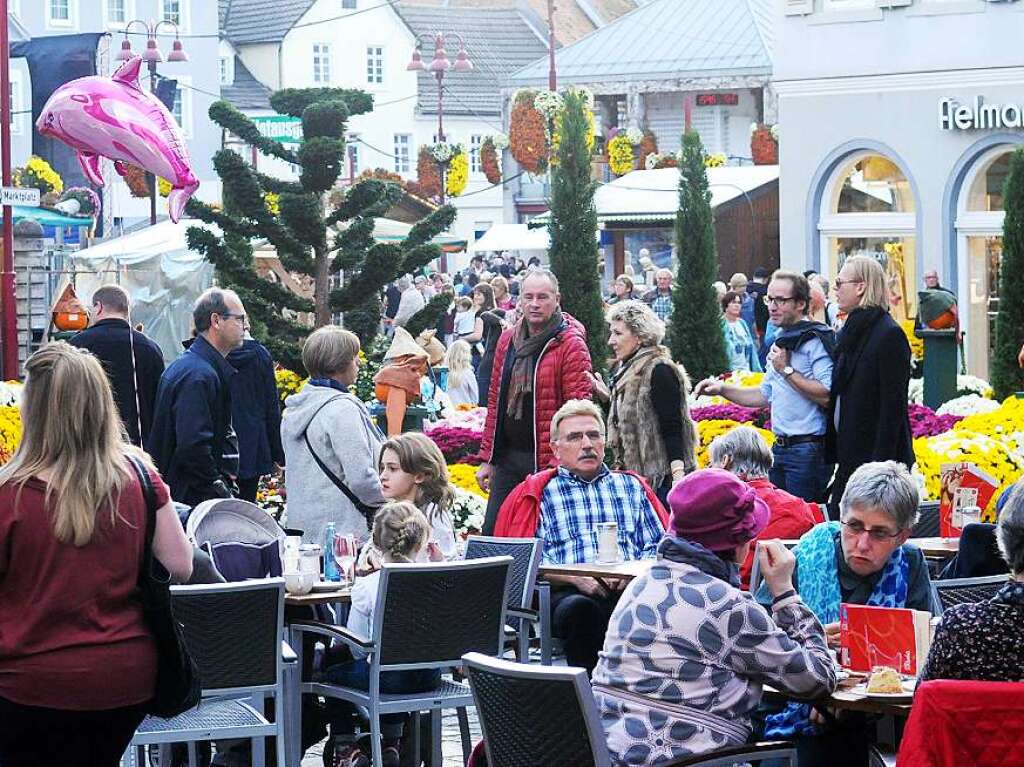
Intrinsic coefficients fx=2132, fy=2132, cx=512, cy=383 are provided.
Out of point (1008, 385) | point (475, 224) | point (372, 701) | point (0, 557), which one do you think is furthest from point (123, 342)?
point (475, 224)

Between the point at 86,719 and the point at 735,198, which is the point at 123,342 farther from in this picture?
the point at 735,198

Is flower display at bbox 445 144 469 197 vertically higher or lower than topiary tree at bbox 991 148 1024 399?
higher

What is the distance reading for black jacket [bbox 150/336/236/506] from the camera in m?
10.1

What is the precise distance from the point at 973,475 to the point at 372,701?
8.84ft

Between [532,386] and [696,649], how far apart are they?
4.80m

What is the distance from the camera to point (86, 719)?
5609mm

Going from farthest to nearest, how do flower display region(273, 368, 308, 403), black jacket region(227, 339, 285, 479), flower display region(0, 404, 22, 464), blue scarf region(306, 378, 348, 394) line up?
1. flower display region(273, 368, 308, 403)
2. flower display region(0, 404, 22, 464)
3. black jacket region(227, 339, 285, 479)
4. blue scarf region(306, 378, 348, 394)

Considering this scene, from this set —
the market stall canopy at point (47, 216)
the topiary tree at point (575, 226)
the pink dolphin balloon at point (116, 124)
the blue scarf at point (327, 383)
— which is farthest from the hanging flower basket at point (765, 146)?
the blue scarf at point (327, 383)

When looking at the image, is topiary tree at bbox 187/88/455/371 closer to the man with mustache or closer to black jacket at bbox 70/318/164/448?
black jacket at bbox 70/318/164/448

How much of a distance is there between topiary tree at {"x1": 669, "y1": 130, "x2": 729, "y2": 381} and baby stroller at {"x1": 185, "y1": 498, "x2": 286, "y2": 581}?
1360 cm

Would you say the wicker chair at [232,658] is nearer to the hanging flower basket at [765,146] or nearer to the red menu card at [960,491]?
the red menu card at [960,491]

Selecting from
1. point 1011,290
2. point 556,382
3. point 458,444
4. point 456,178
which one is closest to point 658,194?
point 1011,290

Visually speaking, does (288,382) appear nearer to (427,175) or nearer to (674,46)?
(427,175)

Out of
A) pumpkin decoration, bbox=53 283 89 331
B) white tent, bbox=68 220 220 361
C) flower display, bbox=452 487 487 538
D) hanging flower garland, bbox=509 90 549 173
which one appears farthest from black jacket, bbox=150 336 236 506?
hanging flower garland, bbox=509 90 549 173
